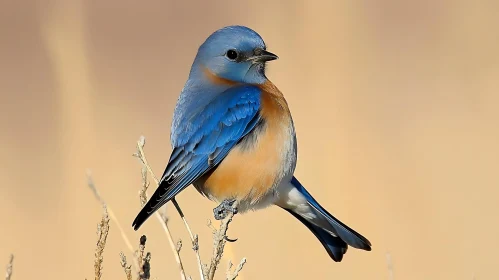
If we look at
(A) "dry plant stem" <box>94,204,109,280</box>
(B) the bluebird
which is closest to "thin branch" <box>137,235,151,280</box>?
(A) "dry plant stem" <box>94,204,109,280</box>

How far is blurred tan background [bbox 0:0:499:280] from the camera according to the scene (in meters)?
5.20

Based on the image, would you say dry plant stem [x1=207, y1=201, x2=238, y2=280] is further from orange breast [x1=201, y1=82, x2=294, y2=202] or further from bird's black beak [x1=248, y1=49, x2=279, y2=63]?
bird's black beak [x1=248, y1=49, x2=279, y2=63]

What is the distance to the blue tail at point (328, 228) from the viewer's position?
3797 mm

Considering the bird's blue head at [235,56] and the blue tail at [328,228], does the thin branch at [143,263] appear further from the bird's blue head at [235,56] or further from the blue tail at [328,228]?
the bird's blue head at [235,56]

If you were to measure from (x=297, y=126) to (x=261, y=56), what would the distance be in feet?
7.63

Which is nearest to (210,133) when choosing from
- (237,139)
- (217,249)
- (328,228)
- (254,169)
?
(237,139)

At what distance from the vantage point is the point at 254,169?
138 inches

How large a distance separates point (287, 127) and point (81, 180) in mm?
1928

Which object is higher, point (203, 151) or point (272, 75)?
point (272, 75)

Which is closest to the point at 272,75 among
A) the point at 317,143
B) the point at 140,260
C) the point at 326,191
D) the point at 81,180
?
the point at 317,143

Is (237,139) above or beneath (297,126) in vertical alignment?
beneath

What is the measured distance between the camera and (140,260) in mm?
2619

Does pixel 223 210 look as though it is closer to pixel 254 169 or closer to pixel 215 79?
pixel 254 169

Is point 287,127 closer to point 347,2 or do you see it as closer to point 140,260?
point 140,260
